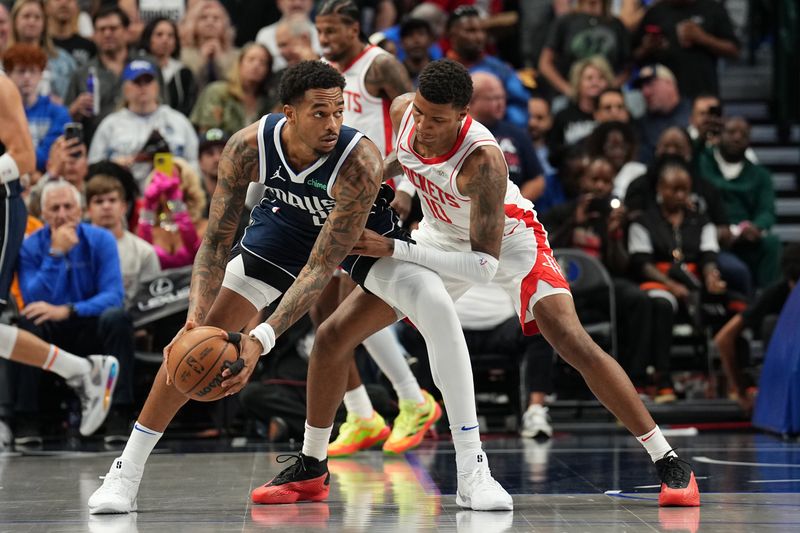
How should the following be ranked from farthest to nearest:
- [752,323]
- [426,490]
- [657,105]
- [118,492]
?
[657,105]
[752,323]
[426,490]
[118,492]

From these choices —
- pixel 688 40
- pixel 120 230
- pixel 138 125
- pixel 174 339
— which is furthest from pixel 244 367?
pixel 688 40

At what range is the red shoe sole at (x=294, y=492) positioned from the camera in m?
5.30

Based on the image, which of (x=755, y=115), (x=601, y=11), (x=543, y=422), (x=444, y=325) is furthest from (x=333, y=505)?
(x=755, y=115)

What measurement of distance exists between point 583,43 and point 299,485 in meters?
7.40

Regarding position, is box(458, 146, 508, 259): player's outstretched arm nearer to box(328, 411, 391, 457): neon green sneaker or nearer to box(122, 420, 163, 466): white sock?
box(122, 420, 163, 466): white sock

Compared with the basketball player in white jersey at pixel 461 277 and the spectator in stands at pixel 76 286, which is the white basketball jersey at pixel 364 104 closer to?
the basketball player in white jersey at pixel 461 277

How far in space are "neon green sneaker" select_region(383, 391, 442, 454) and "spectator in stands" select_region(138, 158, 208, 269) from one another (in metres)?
2.56

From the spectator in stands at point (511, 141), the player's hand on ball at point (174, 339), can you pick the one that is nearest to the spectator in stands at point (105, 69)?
the spectator in stands at point (511, 141)

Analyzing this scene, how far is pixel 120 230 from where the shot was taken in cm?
873

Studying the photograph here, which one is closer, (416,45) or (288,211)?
(288,211)

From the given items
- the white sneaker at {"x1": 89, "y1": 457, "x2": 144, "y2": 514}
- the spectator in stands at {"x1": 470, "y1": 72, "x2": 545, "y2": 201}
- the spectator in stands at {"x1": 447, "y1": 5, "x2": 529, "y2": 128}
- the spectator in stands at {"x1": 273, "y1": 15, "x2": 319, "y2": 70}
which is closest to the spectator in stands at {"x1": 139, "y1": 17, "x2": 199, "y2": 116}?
the spectator in stands at {"x1": 273, "y1": 15, "x2": 319, "y2": 70}

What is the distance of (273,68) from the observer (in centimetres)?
1078

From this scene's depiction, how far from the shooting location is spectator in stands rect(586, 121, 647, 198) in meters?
10.2

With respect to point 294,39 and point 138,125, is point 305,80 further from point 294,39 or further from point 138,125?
point 294,39
